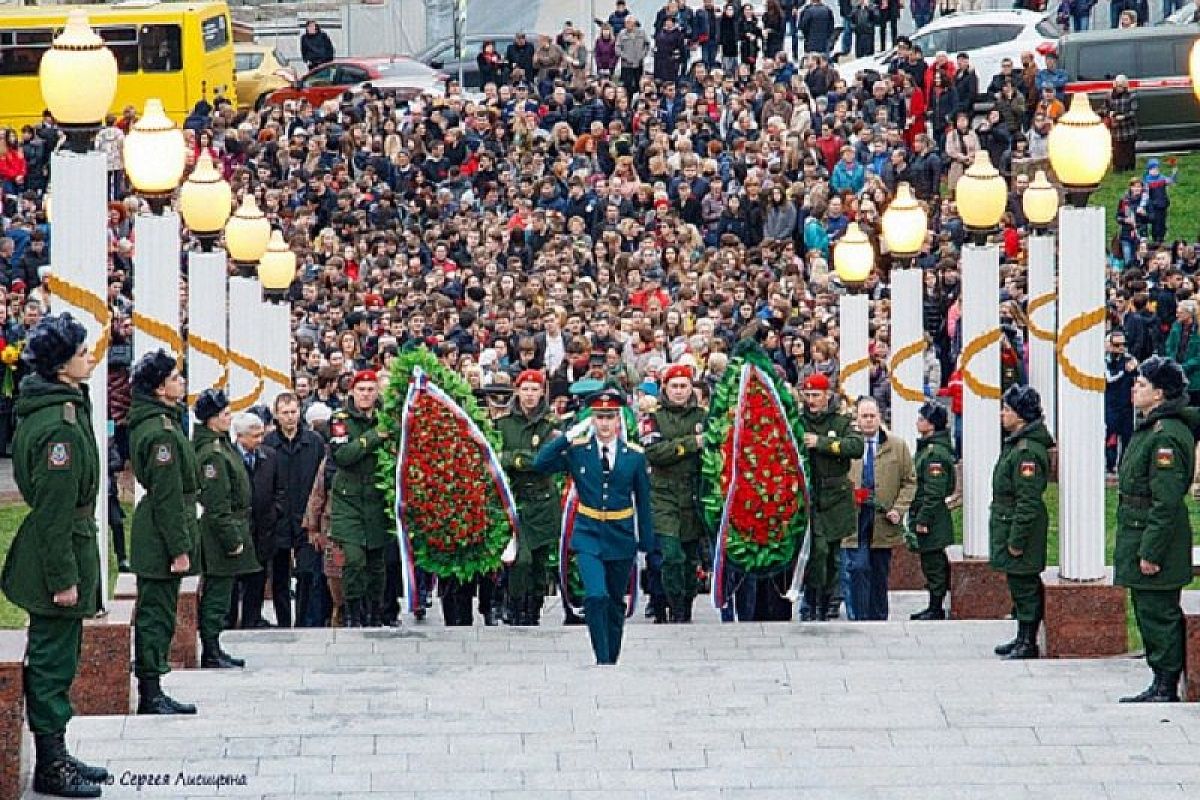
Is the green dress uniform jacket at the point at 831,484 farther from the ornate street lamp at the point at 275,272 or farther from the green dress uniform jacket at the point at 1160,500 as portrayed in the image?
the ornate street lamp at the point at 275,272

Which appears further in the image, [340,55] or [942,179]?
[340,55]

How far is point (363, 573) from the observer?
18.8 m

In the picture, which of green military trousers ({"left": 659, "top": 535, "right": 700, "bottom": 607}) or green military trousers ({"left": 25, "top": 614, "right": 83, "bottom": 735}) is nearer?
green military trousers ({"left": 25, "top": 614, "right": 83, "bottom": 735})

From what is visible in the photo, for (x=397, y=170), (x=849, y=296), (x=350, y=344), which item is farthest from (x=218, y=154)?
(x=849, y=296)

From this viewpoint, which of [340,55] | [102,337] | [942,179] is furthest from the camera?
[340,55]

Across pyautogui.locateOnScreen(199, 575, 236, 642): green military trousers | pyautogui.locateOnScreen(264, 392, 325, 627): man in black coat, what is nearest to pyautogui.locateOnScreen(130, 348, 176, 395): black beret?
pyautogui.locateOnScreen(199, 575, 236, 642): green military trousers

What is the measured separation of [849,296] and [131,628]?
910 centimetres

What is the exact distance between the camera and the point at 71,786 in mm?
12414

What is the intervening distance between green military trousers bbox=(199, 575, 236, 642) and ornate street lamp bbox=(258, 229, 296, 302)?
19.9ft

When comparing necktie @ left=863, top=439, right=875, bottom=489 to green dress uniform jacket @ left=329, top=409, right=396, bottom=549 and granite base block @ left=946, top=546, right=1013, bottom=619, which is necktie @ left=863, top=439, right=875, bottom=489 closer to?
granite base block @ left=946, top=546, right=1013, bottom=619

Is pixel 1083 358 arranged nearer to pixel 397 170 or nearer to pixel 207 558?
pixel 207 558

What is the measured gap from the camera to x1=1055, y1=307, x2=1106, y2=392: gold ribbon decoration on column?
1664 centimetres

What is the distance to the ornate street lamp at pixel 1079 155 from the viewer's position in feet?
55.2

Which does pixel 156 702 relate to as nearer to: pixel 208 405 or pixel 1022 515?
pixel 208 405
